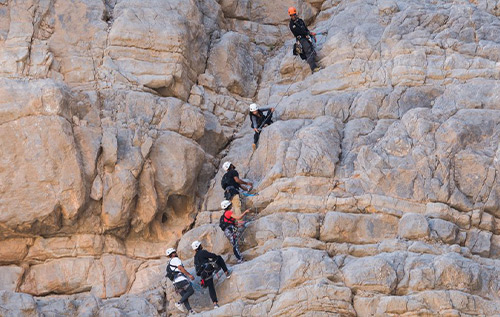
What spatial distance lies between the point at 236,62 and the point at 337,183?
8.09 metres

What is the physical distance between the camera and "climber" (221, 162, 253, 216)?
3198cm

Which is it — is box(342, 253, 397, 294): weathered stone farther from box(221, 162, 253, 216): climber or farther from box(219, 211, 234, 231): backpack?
box(221, 162, 253, 216): climber

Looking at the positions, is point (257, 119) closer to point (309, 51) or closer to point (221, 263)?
point (309, 51)

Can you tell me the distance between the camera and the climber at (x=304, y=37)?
118 ft

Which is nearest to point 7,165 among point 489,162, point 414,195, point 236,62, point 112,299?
point 112,299

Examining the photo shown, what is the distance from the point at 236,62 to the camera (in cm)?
3772

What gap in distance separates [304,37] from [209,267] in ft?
34.1

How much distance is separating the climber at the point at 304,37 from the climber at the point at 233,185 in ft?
18.8

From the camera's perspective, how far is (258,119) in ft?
112

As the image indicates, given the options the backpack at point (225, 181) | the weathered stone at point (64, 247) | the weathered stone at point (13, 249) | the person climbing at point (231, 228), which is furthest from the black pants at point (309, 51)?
the weathered stone at point (13, 249)

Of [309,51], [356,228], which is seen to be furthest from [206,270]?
[309,51]

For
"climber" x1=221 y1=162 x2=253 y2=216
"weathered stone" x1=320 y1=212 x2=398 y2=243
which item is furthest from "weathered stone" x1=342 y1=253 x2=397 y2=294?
"climber" x1=221 y1=162 x2=253 y2=216

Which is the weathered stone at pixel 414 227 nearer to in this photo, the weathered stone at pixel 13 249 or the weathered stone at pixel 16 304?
the weathered stone at pixel 16 304

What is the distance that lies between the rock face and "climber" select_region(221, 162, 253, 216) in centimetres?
54
